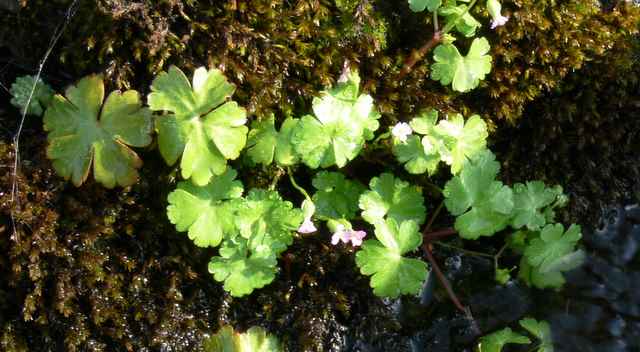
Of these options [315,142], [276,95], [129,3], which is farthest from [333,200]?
[129,3]

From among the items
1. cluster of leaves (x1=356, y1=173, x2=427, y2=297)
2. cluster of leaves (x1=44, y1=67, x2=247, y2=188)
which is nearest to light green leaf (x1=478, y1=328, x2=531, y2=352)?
cluster of leaves (x1=356, y1=173, x2=427, y2=297)

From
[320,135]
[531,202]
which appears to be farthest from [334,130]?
[531,202]

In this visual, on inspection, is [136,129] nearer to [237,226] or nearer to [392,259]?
[237,226]

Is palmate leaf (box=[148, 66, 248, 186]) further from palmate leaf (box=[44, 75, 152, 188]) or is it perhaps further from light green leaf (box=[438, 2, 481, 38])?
light green leaf (box=[438, 2, 481, 38])

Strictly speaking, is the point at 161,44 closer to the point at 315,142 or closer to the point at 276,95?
the point at 276,95

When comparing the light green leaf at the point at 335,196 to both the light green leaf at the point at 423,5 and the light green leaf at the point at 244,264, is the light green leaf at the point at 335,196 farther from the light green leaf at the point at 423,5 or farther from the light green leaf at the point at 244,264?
the light green leaf at the point at 423,5

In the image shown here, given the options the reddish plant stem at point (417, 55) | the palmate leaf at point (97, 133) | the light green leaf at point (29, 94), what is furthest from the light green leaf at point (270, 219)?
the light green leaf at point (29, 94)
